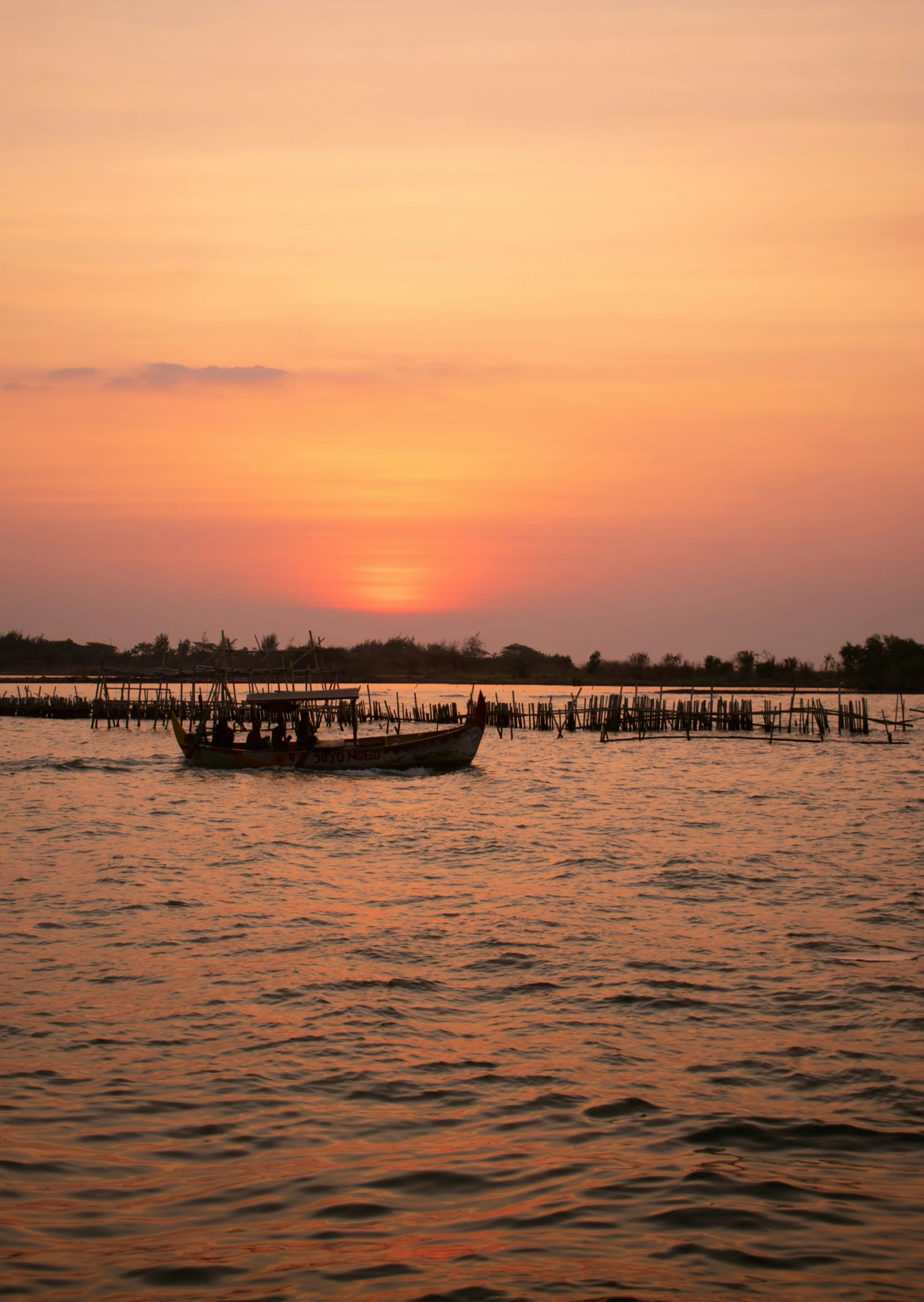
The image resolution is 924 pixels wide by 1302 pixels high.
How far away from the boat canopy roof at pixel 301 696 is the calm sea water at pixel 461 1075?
11.6 meters

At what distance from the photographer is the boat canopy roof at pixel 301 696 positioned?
28.3 meters

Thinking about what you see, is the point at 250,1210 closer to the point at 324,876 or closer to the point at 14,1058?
the point at 14,1058

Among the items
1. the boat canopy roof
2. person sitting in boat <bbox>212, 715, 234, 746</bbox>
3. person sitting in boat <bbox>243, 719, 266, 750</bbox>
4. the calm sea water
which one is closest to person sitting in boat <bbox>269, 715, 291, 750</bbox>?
person sitting in boat <bbox>243, 719, 266, 750</bbox>

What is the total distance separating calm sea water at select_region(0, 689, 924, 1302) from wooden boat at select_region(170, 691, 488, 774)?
11.1m

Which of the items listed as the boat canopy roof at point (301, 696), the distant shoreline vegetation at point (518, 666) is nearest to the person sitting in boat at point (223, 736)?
the boat canopy roof at point (301, 696)

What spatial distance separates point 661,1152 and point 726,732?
42.2m

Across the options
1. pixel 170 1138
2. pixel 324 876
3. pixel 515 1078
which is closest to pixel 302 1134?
pixel 170 1138

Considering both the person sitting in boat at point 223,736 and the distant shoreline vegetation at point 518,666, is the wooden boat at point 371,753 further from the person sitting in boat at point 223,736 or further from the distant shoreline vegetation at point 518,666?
the distant shoreline vegetation at point 518,666

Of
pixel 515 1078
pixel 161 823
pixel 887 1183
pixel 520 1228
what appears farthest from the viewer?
pixel 161 823

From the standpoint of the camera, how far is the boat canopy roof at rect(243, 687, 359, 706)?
28.3m

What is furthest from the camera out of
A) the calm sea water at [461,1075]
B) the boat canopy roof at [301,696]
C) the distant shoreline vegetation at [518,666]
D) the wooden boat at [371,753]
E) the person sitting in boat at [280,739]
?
the distant shoreline vegetation at [518,666]

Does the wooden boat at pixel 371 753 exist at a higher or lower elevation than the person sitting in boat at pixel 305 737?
lower

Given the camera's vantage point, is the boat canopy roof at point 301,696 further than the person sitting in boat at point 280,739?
Yes

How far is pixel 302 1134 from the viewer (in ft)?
20.6
